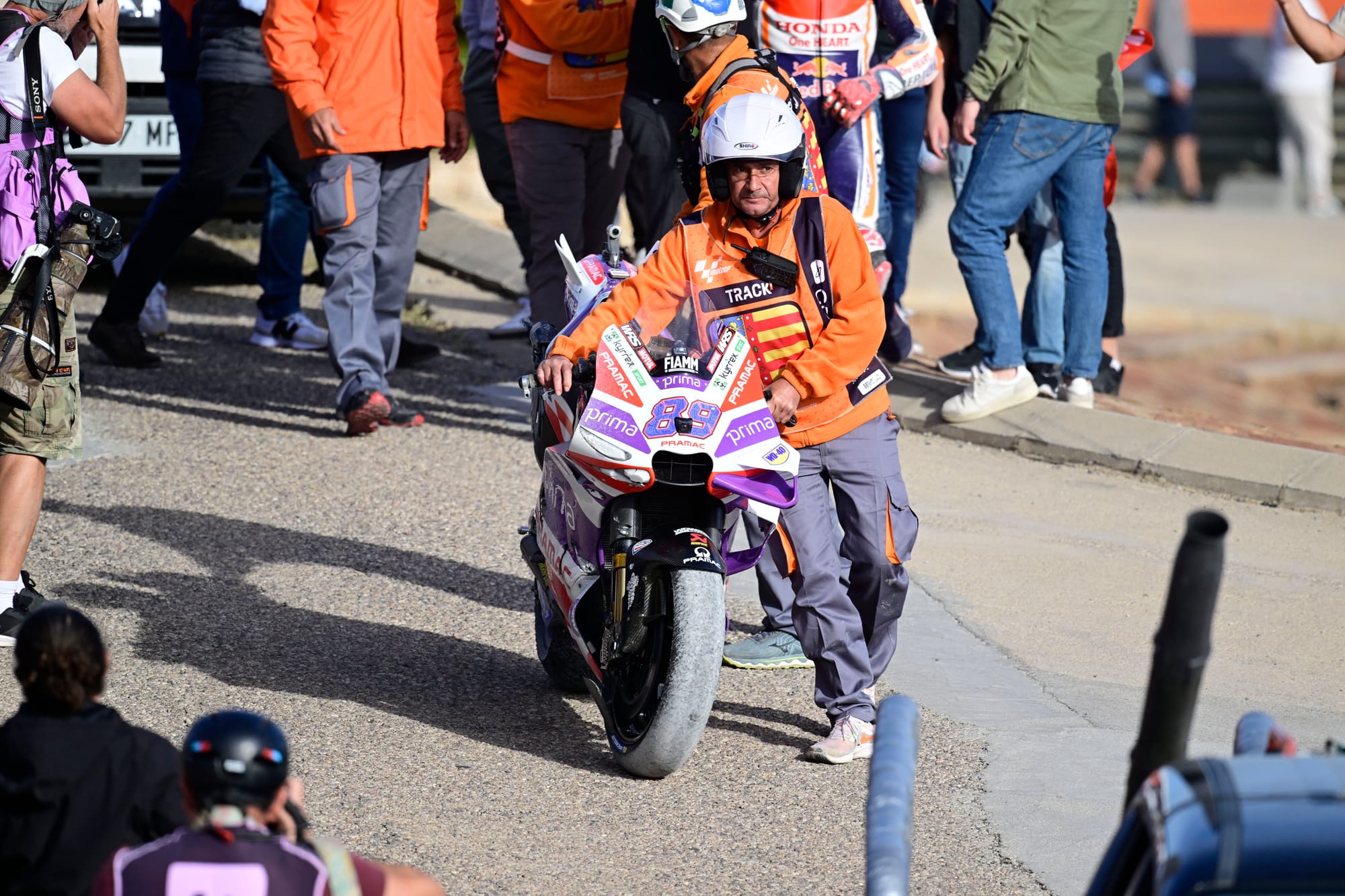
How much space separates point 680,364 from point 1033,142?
3738mm

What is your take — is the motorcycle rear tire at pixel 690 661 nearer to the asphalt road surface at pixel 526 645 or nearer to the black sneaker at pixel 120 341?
the asphalt road surface at pixel 526 645

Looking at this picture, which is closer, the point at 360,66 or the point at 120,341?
the point at 360,66

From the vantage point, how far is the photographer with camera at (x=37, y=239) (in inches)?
193

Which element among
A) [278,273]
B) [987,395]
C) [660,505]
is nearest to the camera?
[660,505]

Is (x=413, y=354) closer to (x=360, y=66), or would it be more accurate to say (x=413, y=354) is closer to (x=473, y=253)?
(x=360, y=66)

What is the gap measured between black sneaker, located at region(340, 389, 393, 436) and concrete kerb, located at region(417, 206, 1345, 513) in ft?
7.82

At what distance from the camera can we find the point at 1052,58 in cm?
741

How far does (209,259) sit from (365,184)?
424cm

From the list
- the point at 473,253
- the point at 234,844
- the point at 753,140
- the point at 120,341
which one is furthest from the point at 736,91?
the point at 473,253

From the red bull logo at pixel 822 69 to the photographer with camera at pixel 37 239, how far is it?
9.95 ft

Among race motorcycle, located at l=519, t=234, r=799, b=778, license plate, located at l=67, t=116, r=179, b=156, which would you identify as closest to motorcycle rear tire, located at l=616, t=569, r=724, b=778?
race motorcycle, located at l=519, t=234, r=799, b=778

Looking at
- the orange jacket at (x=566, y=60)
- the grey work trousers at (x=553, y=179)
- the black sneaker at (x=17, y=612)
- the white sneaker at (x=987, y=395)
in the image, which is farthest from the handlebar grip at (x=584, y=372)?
the white sneaker at (x=987, y=395)

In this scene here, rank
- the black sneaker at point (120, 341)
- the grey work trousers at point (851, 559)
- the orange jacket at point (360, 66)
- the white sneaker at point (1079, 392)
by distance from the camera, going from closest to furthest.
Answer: the grey work trousers at point (851, 559) → the orange jacket at point (360, 66) → the white sneaker at point (1079, 392) → the black sneaker at point (120, 341)

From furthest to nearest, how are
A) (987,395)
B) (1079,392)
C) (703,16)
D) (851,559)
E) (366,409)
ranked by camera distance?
1. (1079,392)
2. (987,395)
3. (366,409)
4. (703,16)
5. (851,559)
